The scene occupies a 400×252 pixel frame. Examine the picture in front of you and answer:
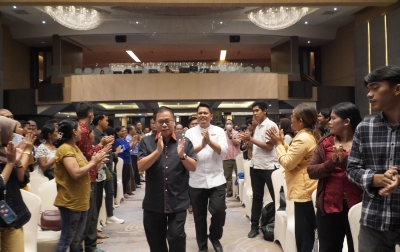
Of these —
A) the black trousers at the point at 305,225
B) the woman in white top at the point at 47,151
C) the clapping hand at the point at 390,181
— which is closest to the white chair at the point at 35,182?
the woman in white top at the point at 47,151

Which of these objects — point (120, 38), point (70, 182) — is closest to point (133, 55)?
point (120, 38)

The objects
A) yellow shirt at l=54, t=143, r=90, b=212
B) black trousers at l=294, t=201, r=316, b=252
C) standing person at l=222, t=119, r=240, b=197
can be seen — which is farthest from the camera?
standing person at l=222, t=119, r=240, b=197

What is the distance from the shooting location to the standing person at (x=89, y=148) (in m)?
4.02

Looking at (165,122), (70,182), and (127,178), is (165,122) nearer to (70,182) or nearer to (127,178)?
(70,182)

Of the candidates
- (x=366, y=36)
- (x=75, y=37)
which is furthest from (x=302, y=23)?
(x=75, y=37)

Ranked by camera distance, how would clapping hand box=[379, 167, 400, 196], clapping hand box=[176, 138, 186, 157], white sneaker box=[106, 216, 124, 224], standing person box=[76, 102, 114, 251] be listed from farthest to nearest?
white sneaker box=[106, 216, 124, 224] < standing person box=[76, 102, 114, 251] < clapping hand box=[176, 138, 186, 157] < clapping hand box=[379, 167, 400, 196]

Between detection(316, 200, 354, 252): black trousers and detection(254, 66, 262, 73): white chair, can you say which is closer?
detection(316, 200, 354, 252): black trousers

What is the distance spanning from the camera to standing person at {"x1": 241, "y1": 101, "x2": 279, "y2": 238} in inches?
195

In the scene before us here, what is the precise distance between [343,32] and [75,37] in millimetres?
12065

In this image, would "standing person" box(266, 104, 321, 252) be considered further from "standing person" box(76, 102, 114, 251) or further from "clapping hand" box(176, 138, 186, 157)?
"standing person" box(76, 102, 114, 251)

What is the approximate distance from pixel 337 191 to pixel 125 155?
20.2ft

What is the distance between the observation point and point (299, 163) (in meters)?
3.34

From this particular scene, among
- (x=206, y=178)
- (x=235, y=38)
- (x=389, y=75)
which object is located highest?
(x=235, y=38)

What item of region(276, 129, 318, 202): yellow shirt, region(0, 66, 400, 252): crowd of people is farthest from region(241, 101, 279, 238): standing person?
region(276, 129, 318, 202): yellow shirt
